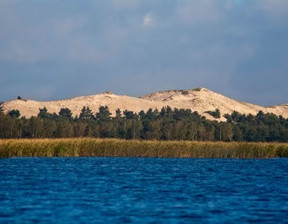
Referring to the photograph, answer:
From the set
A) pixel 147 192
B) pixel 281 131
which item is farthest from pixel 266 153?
pixel 281 131

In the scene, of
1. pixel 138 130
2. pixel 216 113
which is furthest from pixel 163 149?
pixel 216 113

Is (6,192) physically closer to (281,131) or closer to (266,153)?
(266,153)

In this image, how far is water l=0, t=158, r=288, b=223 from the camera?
22.1 m

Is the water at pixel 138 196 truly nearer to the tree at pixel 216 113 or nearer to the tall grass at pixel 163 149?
the tall grass at pixel 163 149

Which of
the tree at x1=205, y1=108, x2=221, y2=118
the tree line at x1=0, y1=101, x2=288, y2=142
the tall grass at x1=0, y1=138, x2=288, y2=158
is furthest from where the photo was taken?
the tree at x1=205, y1=108, x2=221, y2=118

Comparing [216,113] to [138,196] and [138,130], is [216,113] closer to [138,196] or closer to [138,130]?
[138,130]

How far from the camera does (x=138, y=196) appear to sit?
91.9 feet

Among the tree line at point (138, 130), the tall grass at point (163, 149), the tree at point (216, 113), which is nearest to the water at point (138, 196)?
the tall grass at point (163, 149)

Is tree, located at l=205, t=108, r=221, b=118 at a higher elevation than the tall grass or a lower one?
higher

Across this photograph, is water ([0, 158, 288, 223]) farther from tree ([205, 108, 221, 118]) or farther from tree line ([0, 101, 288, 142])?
tree ([205, 108, 221, 118])

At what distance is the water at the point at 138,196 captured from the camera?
870 inches

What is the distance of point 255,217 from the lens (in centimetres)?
2256

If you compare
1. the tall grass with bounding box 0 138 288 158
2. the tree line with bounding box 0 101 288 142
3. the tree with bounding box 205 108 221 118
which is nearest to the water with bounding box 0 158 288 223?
the tall grass with bounding box 0 138 288 158

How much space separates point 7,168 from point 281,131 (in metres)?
72.9
